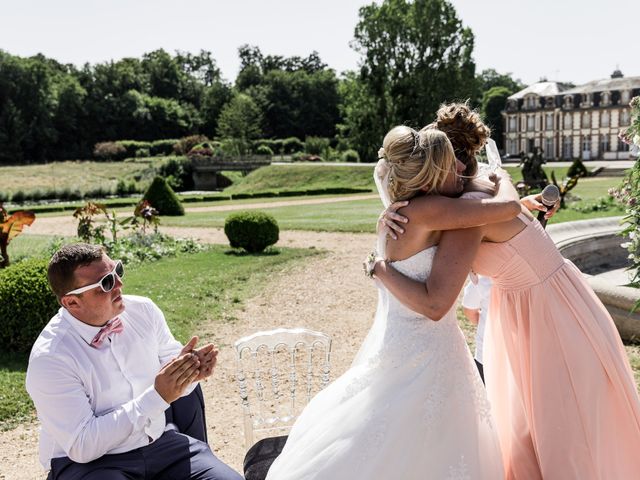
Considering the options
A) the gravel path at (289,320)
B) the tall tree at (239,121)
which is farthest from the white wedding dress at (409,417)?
the tall tree at (239,121)

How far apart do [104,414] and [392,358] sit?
1.17 m

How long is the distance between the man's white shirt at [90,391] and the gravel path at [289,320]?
166cm

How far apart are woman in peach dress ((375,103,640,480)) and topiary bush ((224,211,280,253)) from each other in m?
9.96

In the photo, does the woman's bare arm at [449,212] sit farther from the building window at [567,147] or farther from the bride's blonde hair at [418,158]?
the building window at [567,147]

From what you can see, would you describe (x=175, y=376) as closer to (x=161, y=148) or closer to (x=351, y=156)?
(x=351, y=156)

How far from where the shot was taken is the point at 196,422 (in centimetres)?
313

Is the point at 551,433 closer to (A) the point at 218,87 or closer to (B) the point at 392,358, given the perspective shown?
(B) the point at 392,358

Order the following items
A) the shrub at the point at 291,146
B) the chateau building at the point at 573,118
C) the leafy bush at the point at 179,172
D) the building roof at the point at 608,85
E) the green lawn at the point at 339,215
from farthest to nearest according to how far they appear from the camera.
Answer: the shrub at the point at 291,146 < the chateau building at the point at 573,118 < the building roof at the point at 608,85 < the leafy bush at the point at 179,172 < the green lawn at the point at 339,215

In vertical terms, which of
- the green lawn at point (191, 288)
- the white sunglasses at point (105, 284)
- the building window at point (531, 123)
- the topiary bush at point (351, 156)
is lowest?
the green lawn at point (191, 288)

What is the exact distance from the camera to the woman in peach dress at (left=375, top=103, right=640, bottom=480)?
226 centimetres

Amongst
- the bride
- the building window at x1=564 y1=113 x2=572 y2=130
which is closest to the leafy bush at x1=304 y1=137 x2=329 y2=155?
the building window at x1=564 y1=113 x2=572 y2=130

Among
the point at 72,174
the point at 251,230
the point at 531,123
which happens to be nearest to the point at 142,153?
the point at 72,174

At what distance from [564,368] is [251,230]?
10.1 meters

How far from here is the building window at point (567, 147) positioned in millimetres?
58744
